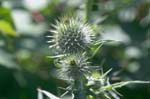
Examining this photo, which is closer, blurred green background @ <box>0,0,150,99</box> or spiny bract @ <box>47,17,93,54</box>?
spiny bract @ <box>47,17,93,54</box>

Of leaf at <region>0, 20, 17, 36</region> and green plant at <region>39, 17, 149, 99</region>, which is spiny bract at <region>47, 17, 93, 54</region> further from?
leaf at <region>0, 20, 17, 36</region>

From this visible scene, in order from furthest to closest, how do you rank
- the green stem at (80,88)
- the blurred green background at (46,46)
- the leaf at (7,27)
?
the blurred green background at (46,46)
the leaf at (7,27)
the green stem at (80,88)

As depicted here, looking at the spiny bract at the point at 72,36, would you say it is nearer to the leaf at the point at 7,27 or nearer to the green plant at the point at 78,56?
the green plant at the point at 78,56

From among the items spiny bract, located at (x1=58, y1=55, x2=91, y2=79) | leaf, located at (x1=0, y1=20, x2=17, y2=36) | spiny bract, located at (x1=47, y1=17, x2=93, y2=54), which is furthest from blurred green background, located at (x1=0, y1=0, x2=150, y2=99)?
spiny bract, located at (x1=58, y1=55, x2=91, y2=79)

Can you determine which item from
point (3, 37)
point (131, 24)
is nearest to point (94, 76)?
point (3, 37)

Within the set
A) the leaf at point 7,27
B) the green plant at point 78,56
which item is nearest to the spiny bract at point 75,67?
the green plant at point 78,56

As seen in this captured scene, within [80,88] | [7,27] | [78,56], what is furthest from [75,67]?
[7,27]

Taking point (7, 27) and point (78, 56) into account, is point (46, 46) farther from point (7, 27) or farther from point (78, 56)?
point (78, 56)
